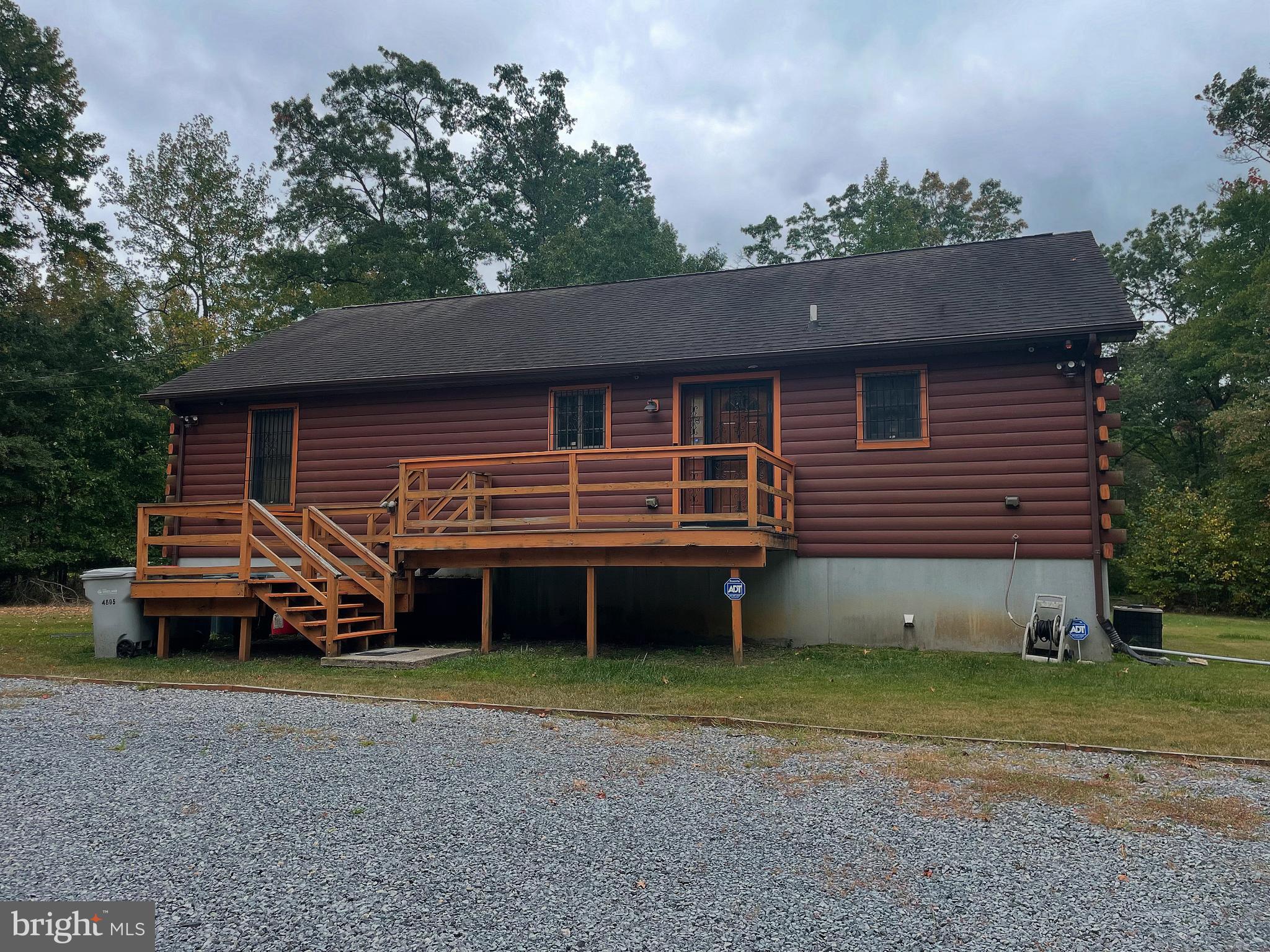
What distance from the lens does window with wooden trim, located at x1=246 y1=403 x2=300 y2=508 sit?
44.1 ft

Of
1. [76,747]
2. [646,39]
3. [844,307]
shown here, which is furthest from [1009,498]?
[646,39]

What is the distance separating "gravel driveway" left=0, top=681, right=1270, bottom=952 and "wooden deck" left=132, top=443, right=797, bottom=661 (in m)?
3.74

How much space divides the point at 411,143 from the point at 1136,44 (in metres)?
23.8

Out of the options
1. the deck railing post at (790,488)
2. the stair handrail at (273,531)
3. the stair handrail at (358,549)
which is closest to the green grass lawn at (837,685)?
the stair handrail at (273,531)

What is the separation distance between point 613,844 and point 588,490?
6495 mm

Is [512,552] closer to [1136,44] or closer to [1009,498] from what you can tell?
[1009,498]

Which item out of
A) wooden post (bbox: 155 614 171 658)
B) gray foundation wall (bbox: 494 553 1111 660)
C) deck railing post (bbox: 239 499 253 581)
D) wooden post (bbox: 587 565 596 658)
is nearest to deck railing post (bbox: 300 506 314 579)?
deck railing post (bbox: 239 499 253 581)

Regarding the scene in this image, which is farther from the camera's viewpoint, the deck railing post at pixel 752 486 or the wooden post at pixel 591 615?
the wooden post at pixel 591 615

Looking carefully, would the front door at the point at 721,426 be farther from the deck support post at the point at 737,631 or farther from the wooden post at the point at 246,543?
the wooden post at the point at 246,543

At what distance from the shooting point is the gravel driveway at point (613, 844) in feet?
10.3

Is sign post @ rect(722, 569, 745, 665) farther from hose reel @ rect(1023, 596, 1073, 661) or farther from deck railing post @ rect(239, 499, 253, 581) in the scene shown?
deck railing post @ rect(239, 499, 253, 581)

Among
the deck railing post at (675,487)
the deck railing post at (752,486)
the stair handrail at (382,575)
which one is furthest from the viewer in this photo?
the stair handrail at (382,575)

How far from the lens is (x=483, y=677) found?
862cm

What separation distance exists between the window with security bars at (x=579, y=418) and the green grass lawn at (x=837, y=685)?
9.50 feet
